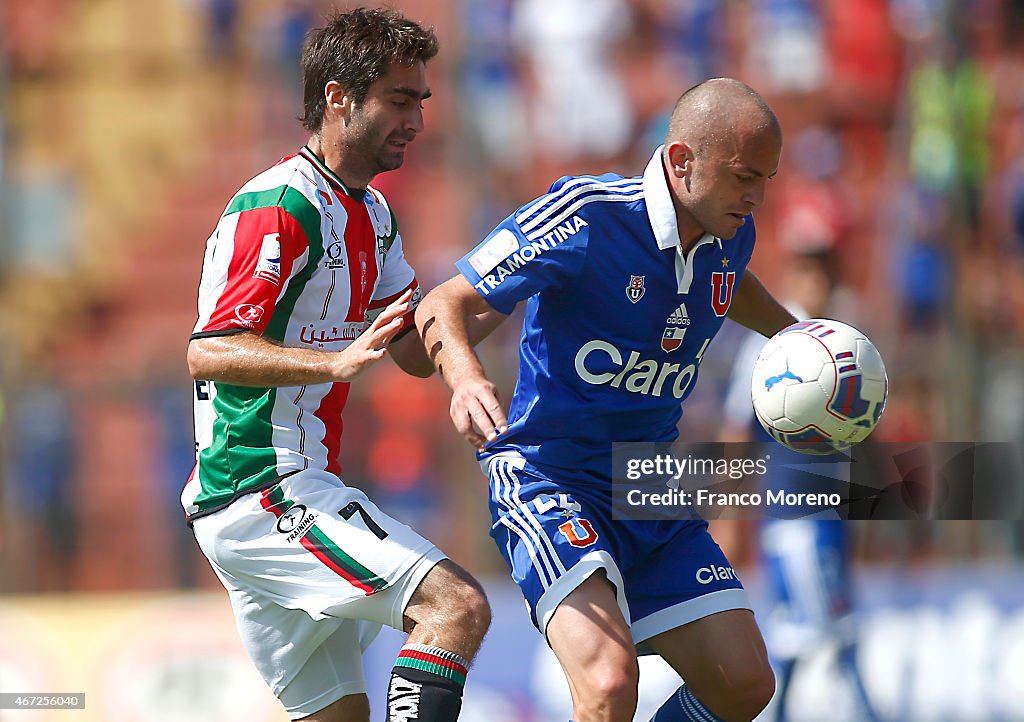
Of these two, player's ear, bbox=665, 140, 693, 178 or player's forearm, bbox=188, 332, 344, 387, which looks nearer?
player's forearm, bbox=188, 332, 344, 387

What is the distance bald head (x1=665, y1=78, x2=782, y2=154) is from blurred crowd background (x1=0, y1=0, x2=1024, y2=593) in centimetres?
300

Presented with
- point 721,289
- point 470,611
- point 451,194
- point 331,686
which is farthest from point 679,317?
point 451,194

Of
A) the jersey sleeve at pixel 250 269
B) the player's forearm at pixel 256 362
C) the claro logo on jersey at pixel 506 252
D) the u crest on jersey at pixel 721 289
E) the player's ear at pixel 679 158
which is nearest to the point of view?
the player's forearm at pixel 256 362

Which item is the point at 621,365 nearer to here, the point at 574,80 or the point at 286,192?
the point at 286,192

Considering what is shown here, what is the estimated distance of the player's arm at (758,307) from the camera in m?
5.17

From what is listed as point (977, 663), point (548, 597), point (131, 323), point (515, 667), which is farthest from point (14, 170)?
point (548, 597)

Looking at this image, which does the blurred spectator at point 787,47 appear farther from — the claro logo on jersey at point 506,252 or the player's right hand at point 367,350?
the player's right hand at point 367,350

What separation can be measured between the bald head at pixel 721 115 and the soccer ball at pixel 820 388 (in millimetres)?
709

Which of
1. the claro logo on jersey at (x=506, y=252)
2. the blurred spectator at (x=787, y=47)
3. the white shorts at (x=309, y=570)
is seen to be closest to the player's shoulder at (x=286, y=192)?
the claro logo on jersey at (x=506, y=252)

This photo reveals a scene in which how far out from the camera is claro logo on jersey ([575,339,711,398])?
466 centimetres

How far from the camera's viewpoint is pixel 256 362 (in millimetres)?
4223

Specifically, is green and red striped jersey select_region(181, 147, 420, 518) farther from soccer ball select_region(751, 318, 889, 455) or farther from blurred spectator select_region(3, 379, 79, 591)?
blurred spectator select_region(3, 379, 79, 591)

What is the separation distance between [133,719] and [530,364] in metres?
4.71

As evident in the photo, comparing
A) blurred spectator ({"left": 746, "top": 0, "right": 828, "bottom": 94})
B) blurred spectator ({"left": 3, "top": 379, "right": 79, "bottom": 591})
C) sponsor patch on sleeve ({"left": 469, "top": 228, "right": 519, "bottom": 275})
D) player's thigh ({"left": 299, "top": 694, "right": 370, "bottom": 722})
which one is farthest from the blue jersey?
blurred spectator ({"left": 746, "top": 0, "right": 828, "bottom": 94})
